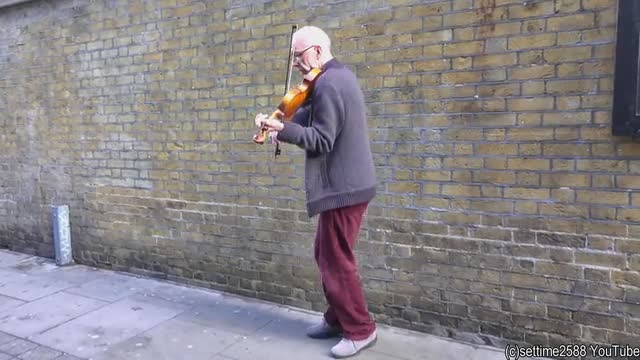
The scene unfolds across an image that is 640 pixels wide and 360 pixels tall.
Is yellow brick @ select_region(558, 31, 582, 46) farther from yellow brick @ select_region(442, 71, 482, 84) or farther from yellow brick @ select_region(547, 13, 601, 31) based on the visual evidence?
yellow brick @ select_region(442, 71, 482, 84)

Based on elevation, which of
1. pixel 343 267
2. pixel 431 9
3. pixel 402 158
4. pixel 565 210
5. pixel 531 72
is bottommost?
pixel 343 267

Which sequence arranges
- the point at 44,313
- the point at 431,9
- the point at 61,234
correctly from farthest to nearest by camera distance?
the point at 61,234 → the point at 44,313 → the point at 431,9

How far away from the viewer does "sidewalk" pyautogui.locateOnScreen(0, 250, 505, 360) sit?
3.17 metres

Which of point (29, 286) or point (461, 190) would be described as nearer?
point (461, 190)

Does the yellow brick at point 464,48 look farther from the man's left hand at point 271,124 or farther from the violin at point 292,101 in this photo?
the man's left hand at point 271,124

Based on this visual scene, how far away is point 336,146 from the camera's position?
291 centimetres

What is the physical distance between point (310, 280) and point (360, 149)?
4.30 feet

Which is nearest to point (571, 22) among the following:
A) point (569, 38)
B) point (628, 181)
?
point (569, 38)

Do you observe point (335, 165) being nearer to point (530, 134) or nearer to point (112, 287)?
point (530, 134)

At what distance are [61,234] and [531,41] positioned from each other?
4.72 m

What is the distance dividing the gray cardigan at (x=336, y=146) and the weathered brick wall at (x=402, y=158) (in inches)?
19.0

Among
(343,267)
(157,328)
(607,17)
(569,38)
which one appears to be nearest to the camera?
(607,17)

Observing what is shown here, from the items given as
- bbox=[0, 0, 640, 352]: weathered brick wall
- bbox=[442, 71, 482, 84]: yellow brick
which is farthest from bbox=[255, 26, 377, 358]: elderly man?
bbox=[442, 71, 482, 84]: yellow brick

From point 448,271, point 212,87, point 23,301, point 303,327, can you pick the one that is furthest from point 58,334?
point 448,271
